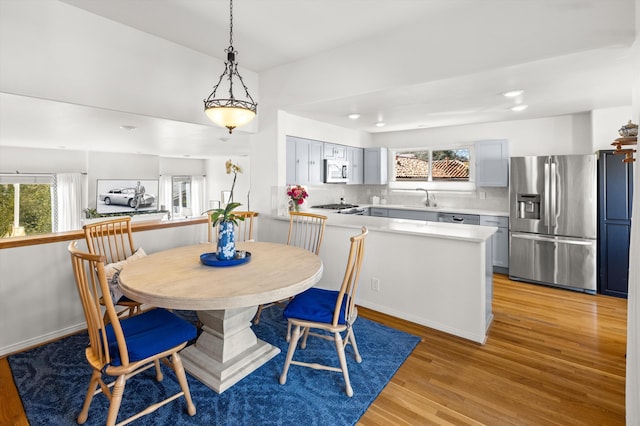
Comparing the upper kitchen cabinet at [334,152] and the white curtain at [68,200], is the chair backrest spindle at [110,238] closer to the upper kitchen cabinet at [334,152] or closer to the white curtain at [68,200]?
the upper kitchen cabinet at [334,152]

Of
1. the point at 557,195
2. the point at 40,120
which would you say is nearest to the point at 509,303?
the point at 557,195

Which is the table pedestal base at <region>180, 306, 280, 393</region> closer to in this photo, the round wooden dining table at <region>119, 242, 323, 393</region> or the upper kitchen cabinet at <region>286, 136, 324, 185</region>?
the round wooden dining table at <region>119, 242, 323, 393</region>

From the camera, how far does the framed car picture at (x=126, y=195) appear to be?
781 cm

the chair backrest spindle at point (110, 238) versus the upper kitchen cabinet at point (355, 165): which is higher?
the upper kitchen cabinet at point (355, 165)

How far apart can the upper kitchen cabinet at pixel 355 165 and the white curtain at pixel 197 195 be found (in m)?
5.61

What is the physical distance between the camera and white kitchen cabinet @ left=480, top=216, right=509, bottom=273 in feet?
14.9

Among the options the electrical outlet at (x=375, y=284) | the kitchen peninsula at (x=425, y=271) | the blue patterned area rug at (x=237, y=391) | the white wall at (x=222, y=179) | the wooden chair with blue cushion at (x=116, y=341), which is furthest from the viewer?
the white wall at (x=222, y=179)

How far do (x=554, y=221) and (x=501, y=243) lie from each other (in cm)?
73

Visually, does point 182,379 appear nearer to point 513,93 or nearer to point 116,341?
point 116,341

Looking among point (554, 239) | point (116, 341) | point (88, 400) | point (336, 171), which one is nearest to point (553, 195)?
point (554, 239)

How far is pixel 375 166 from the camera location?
241 inches

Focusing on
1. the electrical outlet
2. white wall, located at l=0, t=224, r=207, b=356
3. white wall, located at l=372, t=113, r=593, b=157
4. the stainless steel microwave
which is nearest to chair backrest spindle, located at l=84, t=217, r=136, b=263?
white wall, located at l=0, t=224, r=207, b=356

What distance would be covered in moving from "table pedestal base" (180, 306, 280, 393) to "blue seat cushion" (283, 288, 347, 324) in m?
0.40

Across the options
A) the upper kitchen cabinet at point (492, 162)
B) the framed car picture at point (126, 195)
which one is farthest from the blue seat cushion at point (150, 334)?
the framed car picture at point (126, 195)
